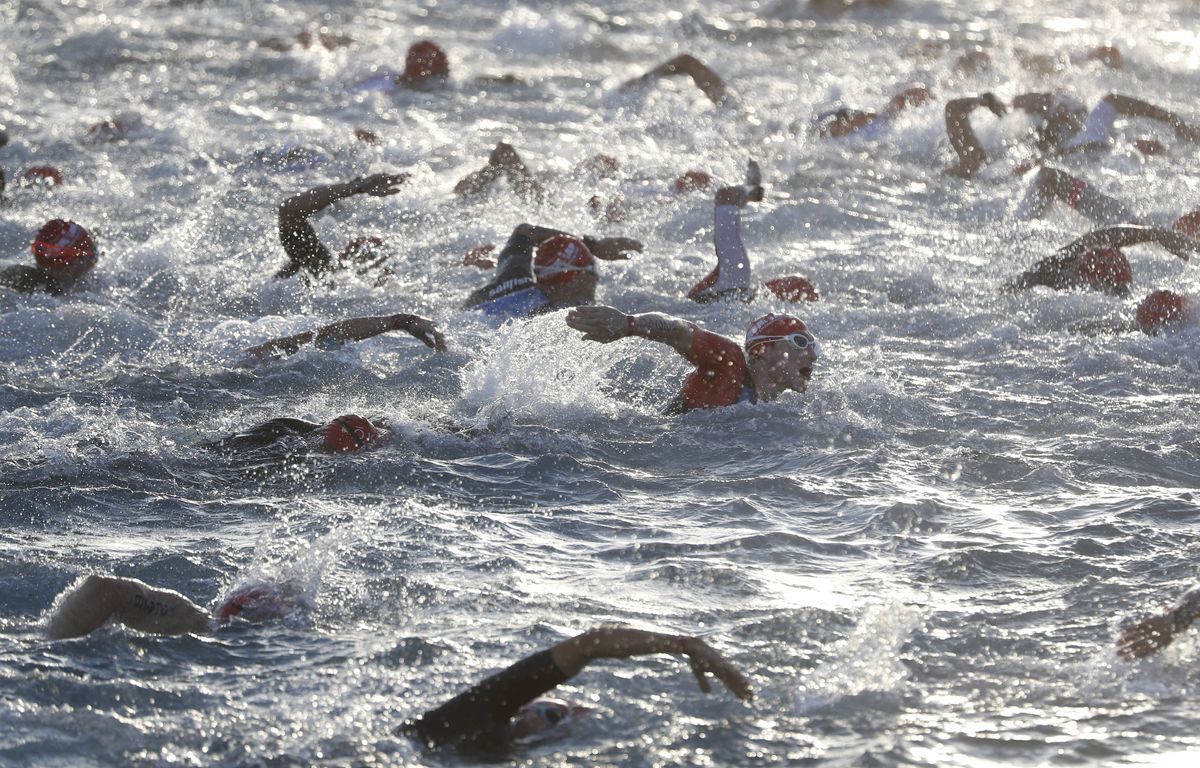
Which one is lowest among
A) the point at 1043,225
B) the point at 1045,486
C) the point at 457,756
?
the point at 457,756

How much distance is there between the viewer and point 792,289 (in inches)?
471

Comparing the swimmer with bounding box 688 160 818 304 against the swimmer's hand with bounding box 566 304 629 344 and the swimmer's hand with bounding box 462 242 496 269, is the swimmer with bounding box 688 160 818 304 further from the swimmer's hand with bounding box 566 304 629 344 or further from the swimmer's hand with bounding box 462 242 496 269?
the swimmer's hand with bounding box 566 304 629 344

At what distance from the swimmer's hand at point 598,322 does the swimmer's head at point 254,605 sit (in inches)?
76.4

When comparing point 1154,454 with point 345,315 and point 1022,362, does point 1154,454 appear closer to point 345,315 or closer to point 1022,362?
point 1022,362

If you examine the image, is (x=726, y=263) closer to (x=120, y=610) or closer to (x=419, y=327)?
(x=419, y=327)

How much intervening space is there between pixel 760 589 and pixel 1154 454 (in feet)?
10.1

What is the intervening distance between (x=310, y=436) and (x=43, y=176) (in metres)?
8.40

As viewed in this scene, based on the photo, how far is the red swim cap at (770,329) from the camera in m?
9.06

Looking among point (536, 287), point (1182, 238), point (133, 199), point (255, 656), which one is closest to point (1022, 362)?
point (1182, 238)

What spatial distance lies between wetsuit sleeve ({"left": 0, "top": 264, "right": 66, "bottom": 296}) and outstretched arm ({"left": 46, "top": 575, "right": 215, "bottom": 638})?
580 centimetres

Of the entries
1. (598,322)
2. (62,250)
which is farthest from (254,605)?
(62,250)

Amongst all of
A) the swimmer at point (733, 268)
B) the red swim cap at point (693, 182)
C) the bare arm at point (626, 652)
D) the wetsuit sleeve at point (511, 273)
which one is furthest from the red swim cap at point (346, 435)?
the red swim cap at point (693, 182)

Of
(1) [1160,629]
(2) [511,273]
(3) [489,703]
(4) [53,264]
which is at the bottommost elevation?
(3) [489,703]

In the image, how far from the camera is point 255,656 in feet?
20.6
